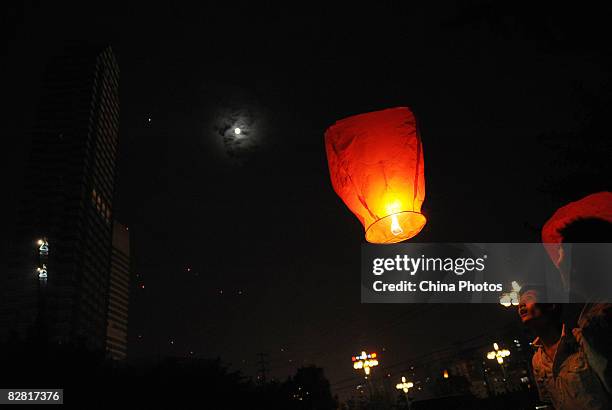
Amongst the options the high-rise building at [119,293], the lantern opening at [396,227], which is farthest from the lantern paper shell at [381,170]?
A: the high-rise building at [119,293]

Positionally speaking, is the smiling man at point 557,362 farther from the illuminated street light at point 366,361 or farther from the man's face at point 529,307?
the illuminated street light at point 366,361

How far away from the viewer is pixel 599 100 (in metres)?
7.80

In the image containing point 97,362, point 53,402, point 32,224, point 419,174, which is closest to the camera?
point 419,174

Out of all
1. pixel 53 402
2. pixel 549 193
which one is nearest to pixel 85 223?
pixel 53 402

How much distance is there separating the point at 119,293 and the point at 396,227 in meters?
155

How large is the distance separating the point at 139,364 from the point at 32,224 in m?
69.4

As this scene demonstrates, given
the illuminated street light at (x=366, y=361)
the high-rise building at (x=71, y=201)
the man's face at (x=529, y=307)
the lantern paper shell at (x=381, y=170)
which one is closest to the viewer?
the man's face at (x=529, y=307)

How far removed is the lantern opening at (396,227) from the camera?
3945 mm

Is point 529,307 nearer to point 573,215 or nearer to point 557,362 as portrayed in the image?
point 557,362

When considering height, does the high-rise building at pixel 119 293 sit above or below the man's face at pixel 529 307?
above

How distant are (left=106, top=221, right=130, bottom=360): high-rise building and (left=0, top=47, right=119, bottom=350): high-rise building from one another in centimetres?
4663

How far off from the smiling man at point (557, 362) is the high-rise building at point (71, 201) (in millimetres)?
70741

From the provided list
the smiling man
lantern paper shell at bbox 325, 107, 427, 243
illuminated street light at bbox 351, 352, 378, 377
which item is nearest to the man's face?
the smiling man

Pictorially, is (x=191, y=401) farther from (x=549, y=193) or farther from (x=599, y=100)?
(x=599, y=100)
